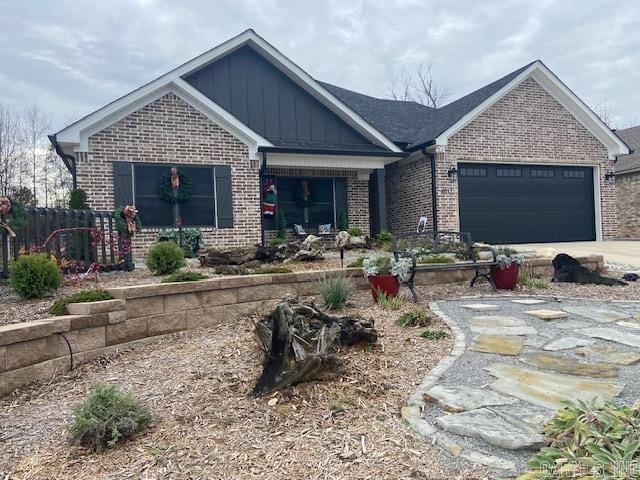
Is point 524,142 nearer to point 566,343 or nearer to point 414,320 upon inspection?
point 414,320

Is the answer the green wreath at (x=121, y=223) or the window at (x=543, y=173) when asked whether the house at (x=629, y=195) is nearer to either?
the window at (x=543, y=173)

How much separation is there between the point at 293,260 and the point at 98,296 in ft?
11.2

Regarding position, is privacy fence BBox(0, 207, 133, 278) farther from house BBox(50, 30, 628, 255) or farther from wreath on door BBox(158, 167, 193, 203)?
house BBox(50, 30, 628, 255)

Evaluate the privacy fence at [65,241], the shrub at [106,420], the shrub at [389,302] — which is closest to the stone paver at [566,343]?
the shrub at [389,302]

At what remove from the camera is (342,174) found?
40.0 feet

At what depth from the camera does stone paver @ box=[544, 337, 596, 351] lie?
3.53 m

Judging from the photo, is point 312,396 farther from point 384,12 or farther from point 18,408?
point 384,12

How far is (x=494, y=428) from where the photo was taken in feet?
7.15

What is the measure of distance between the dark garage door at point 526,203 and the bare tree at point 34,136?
19501 millimetres

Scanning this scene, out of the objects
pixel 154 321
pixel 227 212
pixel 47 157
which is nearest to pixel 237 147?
pixel 227 212

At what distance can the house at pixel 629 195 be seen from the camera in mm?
16516

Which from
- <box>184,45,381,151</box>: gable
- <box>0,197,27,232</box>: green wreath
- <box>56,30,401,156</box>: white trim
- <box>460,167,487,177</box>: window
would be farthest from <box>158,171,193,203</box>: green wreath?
<box>460,167,487,177</box>: window

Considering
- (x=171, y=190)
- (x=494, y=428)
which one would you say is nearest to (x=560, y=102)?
(x=171, y=190)

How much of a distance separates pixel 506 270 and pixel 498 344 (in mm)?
2821
